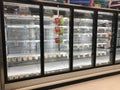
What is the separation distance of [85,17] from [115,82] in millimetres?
1573

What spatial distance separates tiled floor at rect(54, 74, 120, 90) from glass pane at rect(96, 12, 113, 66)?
454 millimetres

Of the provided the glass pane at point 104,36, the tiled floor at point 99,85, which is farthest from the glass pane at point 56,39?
the glass pane at point 104,36

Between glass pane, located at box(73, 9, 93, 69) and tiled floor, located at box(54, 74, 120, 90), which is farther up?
glass pane, located at box(73, 9, 93, 69)

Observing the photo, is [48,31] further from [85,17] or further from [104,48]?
[104,48]

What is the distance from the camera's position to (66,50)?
2977 millimetres

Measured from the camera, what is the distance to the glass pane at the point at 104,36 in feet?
11.1

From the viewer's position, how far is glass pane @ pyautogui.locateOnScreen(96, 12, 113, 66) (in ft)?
11.1

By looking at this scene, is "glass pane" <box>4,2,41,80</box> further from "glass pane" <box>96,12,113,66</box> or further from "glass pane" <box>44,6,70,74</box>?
"glass pane" <box>96,12,113,66</box>

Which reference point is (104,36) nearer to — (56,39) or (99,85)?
(99,85)

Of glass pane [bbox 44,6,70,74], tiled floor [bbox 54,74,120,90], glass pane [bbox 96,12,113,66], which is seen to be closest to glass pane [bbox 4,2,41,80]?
glass pane [bbox 44,6,70,74]

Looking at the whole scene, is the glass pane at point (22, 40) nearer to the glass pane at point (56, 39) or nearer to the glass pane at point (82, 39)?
Result: the glass pane at point (56, 39)

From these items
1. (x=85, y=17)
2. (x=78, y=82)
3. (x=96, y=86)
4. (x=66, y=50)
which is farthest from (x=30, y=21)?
(x=96, y=86)

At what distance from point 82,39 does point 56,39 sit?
79 centimetres

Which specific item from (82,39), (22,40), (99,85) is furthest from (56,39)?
(99,85)
